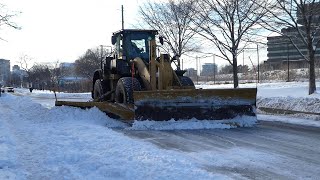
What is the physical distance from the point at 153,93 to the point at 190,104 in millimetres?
1026

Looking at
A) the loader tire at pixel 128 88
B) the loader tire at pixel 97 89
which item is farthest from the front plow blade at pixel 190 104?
the loader tire at pixel 97 89

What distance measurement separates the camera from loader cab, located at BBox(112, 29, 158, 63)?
47.4ft

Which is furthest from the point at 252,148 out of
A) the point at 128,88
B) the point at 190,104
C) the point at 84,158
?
the point at 128,88

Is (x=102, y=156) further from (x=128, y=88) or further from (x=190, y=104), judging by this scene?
(x=128, y=88)

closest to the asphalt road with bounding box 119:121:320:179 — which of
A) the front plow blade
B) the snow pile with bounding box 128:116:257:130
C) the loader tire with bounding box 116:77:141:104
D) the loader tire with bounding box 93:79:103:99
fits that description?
the snow pile with bounding box 128:116:257:130

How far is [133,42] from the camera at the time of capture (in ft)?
47.8

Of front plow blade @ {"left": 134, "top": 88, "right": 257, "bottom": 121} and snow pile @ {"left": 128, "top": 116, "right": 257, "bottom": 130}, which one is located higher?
front plow blade @ {"left": 134, "top": 88, "right": 257, "bottom": 121}

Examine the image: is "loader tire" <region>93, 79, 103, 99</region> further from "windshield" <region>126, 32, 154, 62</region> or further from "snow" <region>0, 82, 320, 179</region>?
"snow" <region>0, 82, 320, 179</region>

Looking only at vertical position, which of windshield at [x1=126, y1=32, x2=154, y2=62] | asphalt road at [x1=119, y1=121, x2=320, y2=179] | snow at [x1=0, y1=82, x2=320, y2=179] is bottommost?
asphalt road at [x1=119, y1=121, x2=320, y2=179]

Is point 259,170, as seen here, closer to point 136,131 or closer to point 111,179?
point 111,179

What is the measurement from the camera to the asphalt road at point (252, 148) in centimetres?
610

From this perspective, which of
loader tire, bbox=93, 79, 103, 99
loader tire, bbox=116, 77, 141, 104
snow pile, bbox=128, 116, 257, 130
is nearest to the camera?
snow pile, bbox=128, 116, 257, 130

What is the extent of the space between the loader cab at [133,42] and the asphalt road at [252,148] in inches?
174

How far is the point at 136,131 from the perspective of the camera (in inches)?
422
